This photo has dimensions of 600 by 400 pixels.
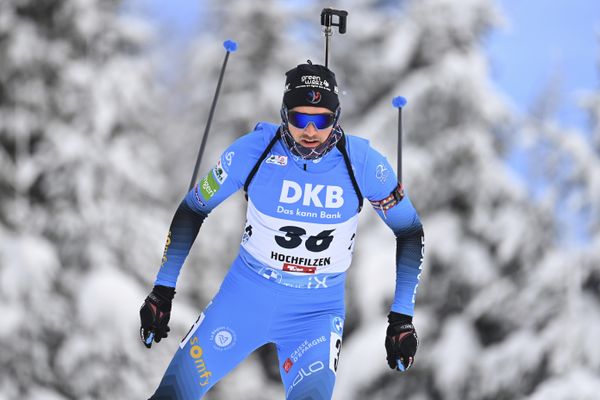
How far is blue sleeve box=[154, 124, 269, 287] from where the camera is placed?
430cm

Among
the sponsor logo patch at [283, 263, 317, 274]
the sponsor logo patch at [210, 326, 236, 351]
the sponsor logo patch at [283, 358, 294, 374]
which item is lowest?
the sponsor logo patch at [283, 358, 294, 374]

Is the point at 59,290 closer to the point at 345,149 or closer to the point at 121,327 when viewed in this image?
the point at 121,327

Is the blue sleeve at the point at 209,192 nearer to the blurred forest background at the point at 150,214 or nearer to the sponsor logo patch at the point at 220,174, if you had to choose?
the sponsor logo patch at the point at 220,174

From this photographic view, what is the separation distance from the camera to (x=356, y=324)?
50.4 feet

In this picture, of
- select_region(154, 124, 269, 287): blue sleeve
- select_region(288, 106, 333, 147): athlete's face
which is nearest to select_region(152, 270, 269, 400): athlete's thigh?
select_region(154, 124, 269, 287): blue sleeve

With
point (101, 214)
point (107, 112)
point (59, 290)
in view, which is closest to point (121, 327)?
point (59, 290)

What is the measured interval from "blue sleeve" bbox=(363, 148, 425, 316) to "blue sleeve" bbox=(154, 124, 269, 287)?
2.19 feet

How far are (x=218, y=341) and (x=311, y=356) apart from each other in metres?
0.55

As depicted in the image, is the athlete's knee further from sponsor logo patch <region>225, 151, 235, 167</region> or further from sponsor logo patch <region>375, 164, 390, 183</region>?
sponsor logo patch <region>225, 151, 235, 167</region>

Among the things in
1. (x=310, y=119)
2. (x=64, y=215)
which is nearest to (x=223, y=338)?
(x=310, y=119)

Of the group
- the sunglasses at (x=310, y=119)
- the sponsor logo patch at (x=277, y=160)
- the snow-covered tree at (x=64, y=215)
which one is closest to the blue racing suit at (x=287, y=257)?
the sponsor logo patch at (x=277, y=160)

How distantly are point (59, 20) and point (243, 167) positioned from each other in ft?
37.0

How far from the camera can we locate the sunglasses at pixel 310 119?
413 cm

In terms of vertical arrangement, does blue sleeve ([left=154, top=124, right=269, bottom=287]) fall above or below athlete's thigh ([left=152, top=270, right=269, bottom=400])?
above
